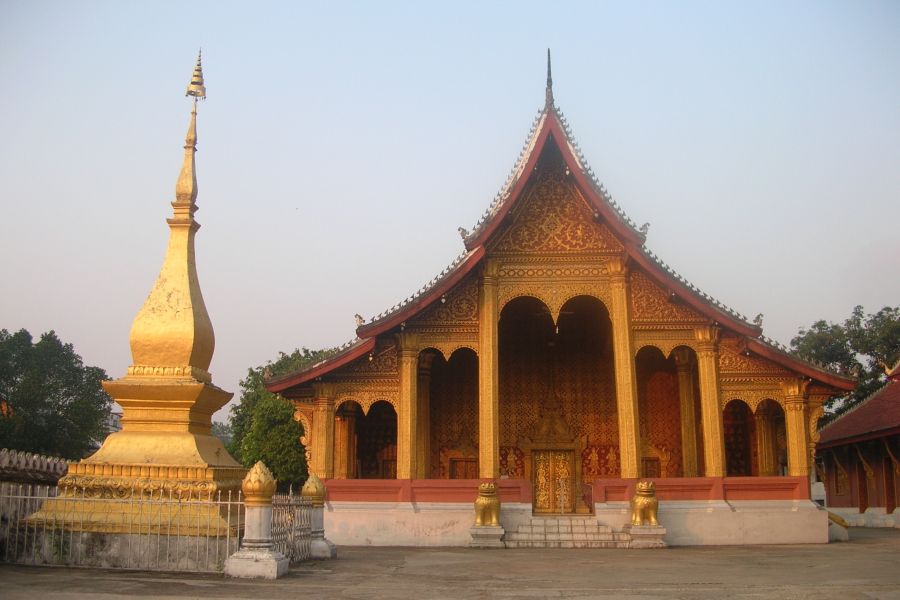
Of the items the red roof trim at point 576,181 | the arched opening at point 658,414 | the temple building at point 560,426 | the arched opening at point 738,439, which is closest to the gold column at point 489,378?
the temple building at point 560,426

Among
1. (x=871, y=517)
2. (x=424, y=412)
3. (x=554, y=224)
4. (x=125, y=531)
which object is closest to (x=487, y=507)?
(x=424, y=412)

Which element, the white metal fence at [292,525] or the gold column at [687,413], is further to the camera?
the gold column at [687,413]

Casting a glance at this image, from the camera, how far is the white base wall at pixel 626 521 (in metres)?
14.6

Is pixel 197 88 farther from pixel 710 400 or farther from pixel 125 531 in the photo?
pixel 710 400

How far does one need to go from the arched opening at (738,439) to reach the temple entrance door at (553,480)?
3336mm

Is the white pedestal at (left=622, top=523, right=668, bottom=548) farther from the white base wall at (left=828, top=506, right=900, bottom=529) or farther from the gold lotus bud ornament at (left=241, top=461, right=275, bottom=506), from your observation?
the white base wall at (left=828, top=506, right=900, bottom=529)

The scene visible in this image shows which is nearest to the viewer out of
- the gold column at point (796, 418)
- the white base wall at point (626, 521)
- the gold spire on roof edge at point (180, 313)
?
the gold spire on roof edge at point (180, 313)

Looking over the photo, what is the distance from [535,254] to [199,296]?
721 centimetres

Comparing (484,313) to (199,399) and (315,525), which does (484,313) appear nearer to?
(315,525)

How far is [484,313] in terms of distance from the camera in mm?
15492

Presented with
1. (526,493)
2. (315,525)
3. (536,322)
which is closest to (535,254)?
(536,322)

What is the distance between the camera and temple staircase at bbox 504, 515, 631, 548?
14156mm

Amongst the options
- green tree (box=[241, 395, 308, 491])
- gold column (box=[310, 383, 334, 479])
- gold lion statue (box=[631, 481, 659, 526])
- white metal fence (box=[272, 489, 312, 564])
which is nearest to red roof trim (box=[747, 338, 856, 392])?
gold lion statue (box=[631, 481, 659, 526])

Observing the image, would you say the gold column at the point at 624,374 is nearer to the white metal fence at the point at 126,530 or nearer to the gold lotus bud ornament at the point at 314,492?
the gold lotus bud ornament at the point at 314,492
